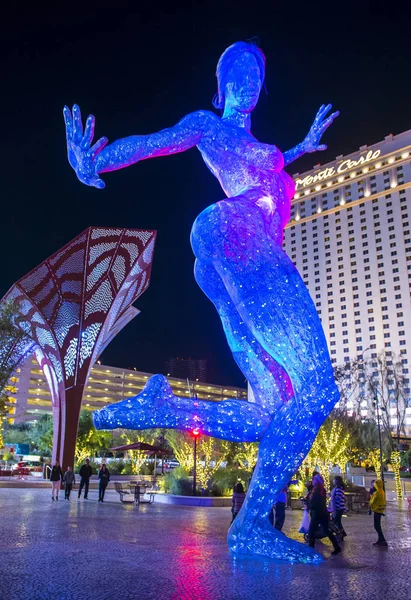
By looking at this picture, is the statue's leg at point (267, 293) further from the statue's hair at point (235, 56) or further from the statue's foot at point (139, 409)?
the statue's hair at point (235, 56)

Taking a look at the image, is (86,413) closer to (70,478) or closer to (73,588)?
(70,478)

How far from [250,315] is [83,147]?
284cm

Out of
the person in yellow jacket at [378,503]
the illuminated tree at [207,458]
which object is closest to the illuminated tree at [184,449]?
the illuminated tree at [207,458]

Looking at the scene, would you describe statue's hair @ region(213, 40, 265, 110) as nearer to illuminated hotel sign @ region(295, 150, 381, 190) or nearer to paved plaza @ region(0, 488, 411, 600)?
paved plaza @ region(0, 488, 411, 600)

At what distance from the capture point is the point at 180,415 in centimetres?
582

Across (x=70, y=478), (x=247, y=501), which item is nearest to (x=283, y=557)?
(x=247, y=501)

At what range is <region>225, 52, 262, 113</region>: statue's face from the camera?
7.12 m

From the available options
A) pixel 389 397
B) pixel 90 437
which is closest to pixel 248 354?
pixel 90 437

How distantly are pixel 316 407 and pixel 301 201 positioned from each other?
331 ft

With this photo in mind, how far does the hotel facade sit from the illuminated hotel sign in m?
0.18

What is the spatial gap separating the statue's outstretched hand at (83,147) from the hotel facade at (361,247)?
77727 mm

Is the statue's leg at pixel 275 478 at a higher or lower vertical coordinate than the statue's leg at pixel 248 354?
lower

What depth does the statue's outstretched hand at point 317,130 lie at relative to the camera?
7.94 meters

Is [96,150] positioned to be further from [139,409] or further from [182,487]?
[182,487]
